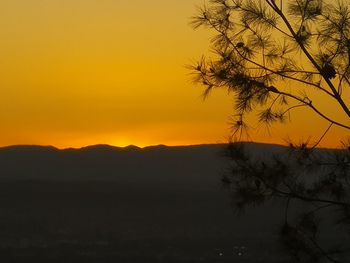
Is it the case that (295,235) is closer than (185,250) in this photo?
Yes

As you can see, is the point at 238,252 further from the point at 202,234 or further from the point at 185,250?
the point at 202,234

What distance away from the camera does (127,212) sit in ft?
191

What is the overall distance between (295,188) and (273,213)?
48.1m

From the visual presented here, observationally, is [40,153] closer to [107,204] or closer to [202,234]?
[107,204]

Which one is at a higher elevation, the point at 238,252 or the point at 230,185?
the point at 230,185

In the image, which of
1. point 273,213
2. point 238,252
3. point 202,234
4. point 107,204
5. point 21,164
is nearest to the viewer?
point 238,252

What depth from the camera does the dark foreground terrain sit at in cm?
3512

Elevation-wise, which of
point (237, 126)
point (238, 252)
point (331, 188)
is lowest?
point (238, 252)

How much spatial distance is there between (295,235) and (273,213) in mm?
48129

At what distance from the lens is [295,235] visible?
9.50 m

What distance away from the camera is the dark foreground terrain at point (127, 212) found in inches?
1383

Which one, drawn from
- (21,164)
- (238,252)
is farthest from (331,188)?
(21,164)

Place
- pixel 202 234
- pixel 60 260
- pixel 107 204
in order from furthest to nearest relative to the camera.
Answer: pixel 107 204 < pixel 202 234 < pixel 60 260

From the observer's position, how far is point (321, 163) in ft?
30.7
